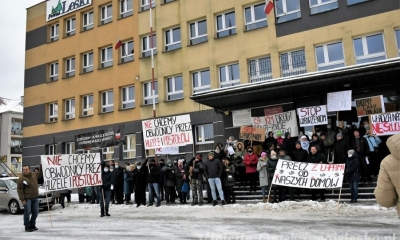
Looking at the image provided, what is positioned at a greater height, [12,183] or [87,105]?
[87,105]

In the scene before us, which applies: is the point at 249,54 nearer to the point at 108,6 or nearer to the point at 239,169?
the point at 239,169

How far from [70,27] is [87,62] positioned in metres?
3.76

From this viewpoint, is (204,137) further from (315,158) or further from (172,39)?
(315,158)

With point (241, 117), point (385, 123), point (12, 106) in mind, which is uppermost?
point (12, 106)

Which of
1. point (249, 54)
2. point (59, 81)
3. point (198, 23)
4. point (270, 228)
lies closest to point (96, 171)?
point (270, 228)

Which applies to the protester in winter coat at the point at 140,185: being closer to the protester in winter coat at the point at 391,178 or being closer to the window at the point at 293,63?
the window at the point at 293,63

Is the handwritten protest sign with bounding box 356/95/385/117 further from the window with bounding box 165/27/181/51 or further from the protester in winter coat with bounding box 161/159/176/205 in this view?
the window with bounding box 165/27/181/51

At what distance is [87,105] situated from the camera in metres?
26.5

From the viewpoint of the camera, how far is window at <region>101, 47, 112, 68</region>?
2589 cm

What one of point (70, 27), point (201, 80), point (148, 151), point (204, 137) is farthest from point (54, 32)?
point (204, 137)

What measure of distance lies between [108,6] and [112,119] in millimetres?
8728

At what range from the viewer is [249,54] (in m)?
19.8

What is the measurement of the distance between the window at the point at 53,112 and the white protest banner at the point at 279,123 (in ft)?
57.9

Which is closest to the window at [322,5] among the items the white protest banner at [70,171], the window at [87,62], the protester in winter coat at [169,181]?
the protester in winter coat at [169,181]
